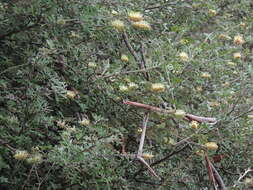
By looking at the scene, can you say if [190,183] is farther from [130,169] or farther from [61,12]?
[61,12]

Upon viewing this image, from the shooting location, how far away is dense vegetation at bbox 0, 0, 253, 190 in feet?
4.89

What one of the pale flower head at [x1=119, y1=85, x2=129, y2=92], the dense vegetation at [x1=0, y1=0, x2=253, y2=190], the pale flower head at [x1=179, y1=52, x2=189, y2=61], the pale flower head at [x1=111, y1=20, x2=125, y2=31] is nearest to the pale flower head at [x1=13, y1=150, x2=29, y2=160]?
the dense vegetation at [x1=0, y1=0, x2=253, y2=190]

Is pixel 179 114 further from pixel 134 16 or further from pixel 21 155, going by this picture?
pixel 21 155

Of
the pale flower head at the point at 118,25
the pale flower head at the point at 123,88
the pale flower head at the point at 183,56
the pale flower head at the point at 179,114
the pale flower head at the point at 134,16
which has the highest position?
the pale flower head at the point at 134,16

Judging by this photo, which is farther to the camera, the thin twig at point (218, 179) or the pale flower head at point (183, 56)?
the pale flower head at point (183, 56)

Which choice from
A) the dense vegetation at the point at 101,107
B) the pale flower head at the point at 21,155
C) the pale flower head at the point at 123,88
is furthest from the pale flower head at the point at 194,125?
the pale flower head at the point at 21,155

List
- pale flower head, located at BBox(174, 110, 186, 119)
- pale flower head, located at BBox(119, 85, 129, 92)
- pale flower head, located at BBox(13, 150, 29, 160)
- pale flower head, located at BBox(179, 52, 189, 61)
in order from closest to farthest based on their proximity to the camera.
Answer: pale flower head, located at BBox(13, 150, 29, 160)
pale flower head, located at BBox(174, 110, 186, 119)
pale flower head, located at BBox(119, 85, 129, 92)
pale flower head, located at BBox(179, 52, 189, 61)

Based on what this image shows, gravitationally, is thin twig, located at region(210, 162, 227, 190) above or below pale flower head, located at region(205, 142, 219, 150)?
below

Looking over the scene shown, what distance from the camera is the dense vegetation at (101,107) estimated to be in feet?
4.89

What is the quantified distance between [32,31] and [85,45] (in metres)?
0.25

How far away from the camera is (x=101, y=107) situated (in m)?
1.82

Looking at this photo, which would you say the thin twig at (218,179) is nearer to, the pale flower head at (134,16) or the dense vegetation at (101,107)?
the dense vegetation at (101,107)

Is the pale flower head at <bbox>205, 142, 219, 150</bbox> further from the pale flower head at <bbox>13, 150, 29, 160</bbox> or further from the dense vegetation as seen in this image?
the pale flower head at <bbox>13, 150, 29, 160</bbox>

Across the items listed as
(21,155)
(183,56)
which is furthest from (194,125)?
(21,155)
